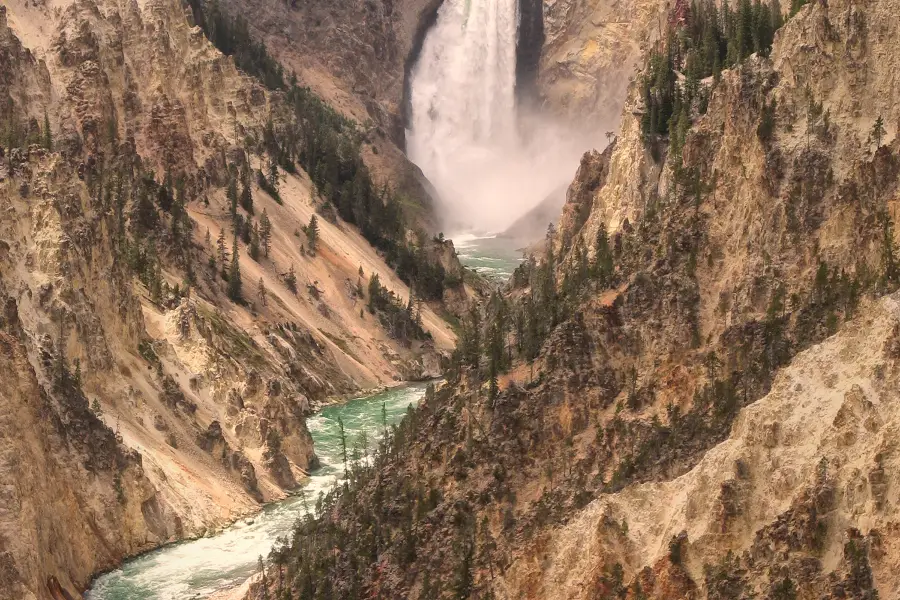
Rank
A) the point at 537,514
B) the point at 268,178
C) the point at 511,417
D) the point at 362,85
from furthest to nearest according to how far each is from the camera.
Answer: the point at 362,85 → the point at 268,178 → the point at 511,417 → the point at 537,514

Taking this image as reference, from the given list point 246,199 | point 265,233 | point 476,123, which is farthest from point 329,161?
point 476,123

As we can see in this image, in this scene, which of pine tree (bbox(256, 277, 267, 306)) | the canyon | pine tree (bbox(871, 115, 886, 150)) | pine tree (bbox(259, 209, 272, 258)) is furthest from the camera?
pine tree (bbox(259, 209, 272, 258))

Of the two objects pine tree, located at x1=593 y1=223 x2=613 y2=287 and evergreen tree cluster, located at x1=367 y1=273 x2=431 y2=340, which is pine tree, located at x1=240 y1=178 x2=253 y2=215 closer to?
evergreen tree cluster, located at x1=367 y1=273 x2=431 y2=340

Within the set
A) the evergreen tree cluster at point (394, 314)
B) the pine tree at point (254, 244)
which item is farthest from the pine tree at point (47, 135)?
the evergreen tree cluster at point (394, 314)

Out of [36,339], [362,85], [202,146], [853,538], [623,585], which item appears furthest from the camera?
[362,85]

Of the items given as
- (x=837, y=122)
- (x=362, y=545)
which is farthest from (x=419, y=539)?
(x=837, y=122)

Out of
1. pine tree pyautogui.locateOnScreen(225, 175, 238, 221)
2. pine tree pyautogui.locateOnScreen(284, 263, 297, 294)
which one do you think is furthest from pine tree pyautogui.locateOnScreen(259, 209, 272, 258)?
pine tree pyautogui.locateOnScreen(225, 175, 238, 221)

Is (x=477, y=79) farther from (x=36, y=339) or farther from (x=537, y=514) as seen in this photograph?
(x=537, y=514)
